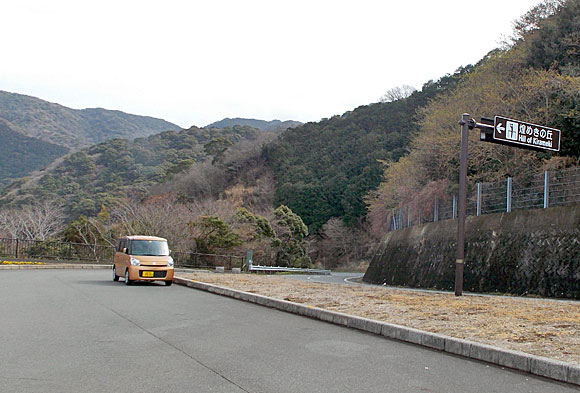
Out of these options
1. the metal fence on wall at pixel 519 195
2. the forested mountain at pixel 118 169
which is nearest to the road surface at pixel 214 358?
the metal fence on wall at pixel 519 195

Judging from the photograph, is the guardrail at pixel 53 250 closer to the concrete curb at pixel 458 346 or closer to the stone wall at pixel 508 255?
the stone wall at pixel 508 255

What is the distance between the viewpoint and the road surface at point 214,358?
205 inches

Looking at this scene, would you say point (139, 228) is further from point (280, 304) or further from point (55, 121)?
point (55, 121)

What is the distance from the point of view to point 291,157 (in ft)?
245

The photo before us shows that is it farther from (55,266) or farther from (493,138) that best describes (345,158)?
(493,138)

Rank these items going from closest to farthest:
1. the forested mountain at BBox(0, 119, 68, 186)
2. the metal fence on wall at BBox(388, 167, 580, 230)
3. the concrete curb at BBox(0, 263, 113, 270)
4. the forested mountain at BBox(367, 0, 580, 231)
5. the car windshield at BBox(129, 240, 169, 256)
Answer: the metal fence on wall at BBox(388, 167, 580, 230)
the car windshield at BBox(129, 240, 169, 256)
the forested mountain at BBox(367, 0, 580, 231)
the concrete curb at BBox(0, 263, 113, 270)
the forested mountain at BBox(0, 119, 68, 186)

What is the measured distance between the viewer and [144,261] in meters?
17.7

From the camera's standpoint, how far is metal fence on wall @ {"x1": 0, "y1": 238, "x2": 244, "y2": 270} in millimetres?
31266

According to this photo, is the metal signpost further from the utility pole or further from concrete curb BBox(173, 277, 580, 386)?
concrete curb BBox(173, 277, 580, 386)

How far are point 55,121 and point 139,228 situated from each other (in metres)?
110

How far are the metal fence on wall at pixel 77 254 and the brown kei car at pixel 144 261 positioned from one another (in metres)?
15.8

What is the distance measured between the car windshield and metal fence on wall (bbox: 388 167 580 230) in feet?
41.4

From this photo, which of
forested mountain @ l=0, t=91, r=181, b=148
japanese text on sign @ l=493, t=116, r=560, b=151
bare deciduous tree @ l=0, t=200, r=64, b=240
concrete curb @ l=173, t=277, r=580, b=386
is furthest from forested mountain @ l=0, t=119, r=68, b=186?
concrete curb @ l=173, t=277, r=580, b=386

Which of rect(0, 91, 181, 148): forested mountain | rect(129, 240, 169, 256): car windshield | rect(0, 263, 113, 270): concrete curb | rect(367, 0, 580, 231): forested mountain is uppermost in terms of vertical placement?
rect(0, 91, 181, 148): forested mountain
